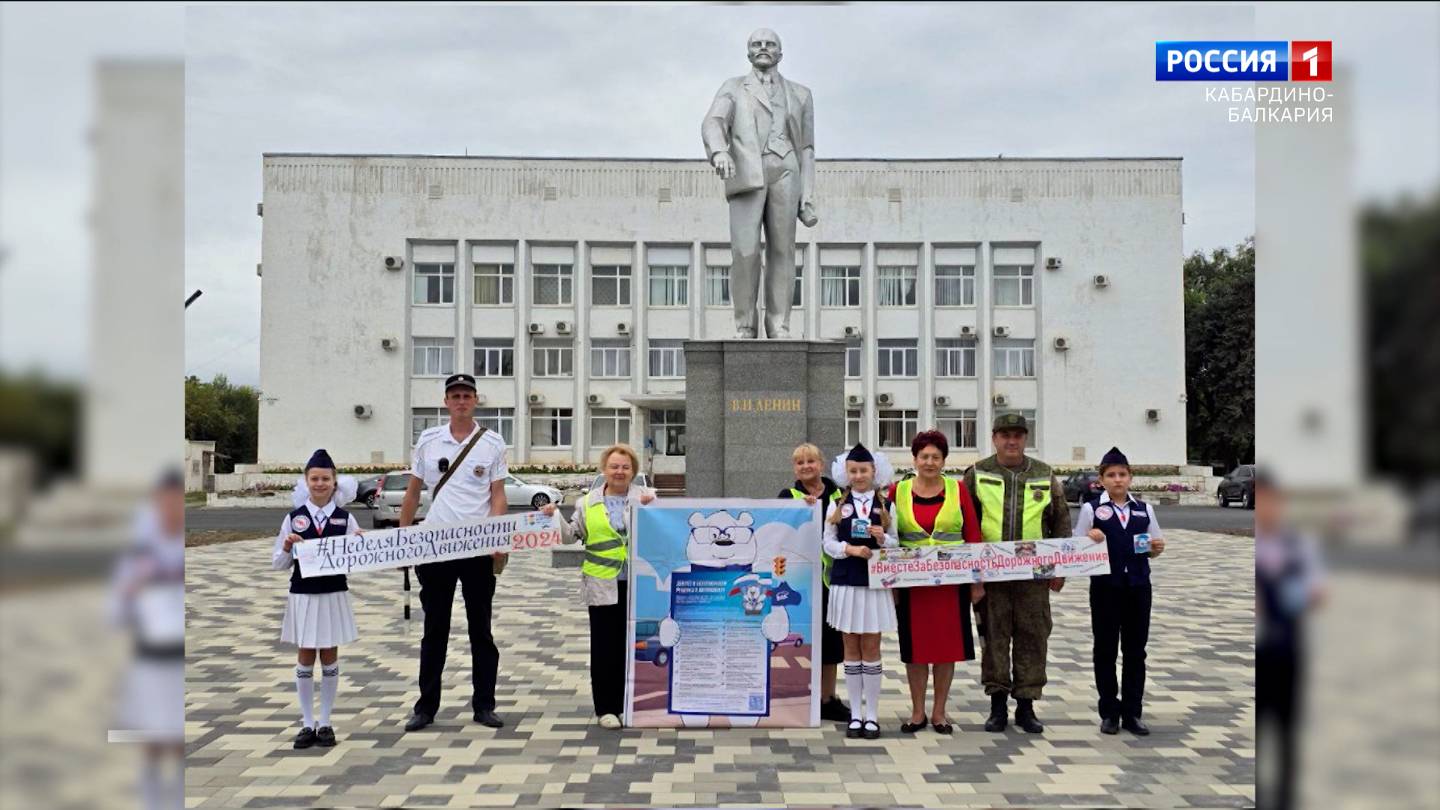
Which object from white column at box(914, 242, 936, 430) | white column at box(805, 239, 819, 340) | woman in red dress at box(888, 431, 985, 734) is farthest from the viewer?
white column at box(914, 242, 936, 430)

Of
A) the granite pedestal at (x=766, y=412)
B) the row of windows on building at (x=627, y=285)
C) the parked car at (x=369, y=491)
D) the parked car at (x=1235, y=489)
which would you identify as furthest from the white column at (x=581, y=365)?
the granite pedestal at (x=766, y=412)

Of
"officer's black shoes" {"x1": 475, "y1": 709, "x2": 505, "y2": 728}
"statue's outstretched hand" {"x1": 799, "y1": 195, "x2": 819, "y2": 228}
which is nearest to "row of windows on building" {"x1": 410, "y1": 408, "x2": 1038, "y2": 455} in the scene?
"statue's outstretched hand" {"x1": 799, "y1": 195, "x2": 819, "y2": 228}

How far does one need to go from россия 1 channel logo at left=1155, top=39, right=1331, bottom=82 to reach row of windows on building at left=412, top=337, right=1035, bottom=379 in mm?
36172

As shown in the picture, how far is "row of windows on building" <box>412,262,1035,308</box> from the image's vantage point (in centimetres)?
3888

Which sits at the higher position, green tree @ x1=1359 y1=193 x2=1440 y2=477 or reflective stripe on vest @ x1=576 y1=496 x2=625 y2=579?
green tree @ x1=1359 y1=193 x2=1440 y2=477

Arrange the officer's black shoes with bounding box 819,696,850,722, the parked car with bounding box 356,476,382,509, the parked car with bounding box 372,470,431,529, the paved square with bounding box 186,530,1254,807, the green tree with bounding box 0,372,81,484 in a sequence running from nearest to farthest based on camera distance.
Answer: the green tree with bounding box 0,372,81,484
the paved square with bounding box 186,530,1254,807
the officer's black shoes with bounding box 819,696,850,722
the parked car with bounding box 372,470,431,529
the parked car with bounding box 356,476,382,509

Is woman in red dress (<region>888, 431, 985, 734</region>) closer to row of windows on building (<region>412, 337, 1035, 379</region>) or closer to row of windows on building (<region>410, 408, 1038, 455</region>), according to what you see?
row of windows on building (<region>410, 408, 1038, 455</region>)

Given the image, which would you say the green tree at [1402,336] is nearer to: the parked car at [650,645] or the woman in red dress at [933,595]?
the woman in red dress at [933,595]

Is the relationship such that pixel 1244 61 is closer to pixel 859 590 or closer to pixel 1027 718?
pixel 859 590

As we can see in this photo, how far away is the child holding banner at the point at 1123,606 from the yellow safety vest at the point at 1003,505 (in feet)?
0.86

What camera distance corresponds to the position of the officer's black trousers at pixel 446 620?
5676 millimetres

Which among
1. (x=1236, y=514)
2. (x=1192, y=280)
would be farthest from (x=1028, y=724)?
(x=1192, y=280)

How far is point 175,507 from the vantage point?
1.47m

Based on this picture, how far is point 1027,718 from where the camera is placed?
18.4 feet
